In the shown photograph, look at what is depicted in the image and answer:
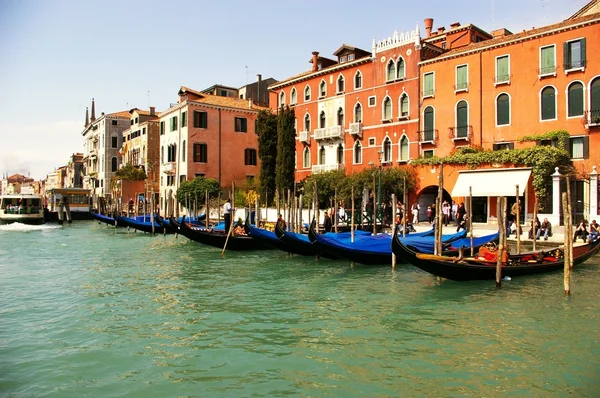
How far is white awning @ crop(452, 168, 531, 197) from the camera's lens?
15.7 meters

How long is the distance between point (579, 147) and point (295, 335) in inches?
510

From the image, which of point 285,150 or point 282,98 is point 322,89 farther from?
point 285,150

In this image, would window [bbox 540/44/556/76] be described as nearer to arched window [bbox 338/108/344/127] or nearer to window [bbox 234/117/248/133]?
arched window [bbox 338/108/344/127]

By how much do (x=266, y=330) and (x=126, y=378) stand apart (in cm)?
192

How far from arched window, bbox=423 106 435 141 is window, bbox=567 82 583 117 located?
189 inches

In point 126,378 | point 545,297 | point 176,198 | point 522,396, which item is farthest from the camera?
point 176,198

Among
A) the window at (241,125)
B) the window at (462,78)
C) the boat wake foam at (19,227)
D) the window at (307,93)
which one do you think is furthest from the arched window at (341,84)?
the boat wake foam at (19,227)

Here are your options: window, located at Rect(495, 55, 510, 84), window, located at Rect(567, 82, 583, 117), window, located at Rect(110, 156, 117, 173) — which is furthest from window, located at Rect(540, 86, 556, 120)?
window, located at Rect(110, 156, 117, 173)

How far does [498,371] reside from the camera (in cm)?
510

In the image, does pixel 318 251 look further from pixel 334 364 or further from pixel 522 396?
pixel 522 396

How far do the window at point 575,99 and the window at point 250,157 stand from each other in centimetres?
1767

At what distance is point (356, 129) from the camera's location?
858 inches

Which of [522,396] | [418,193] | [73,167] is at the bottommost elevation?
[522,396]

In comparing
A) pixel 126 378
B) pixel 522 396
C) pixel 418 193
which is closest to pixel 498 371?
pixel 522 396
